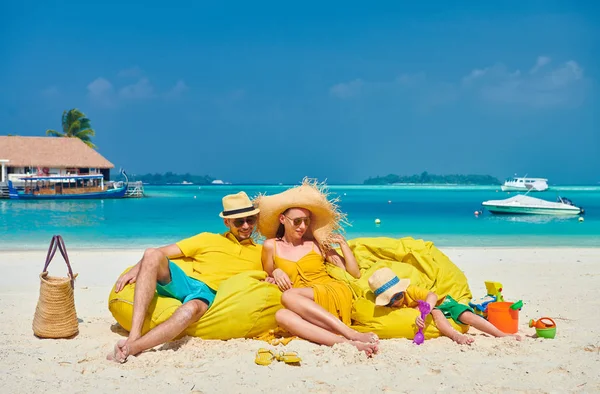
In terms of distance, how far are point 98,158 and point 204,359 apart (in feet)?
147

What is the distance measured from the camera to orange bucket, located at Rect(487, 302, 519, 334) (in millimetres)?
4484

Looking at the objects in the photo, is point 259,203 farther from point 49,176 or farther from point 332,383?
point 49,176

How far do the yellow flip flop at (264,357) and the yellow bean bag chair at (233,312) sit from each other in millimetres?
431

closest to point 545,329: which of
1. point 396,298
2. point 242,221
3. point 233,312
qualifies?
point 396,298

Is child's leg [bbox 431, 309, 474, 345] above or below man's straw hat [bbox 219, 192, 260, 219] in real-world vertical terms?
below

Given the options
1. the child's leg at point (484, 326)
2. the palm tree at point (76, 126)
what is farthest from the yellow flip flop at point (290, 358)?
the palm tree at point (76, 126)

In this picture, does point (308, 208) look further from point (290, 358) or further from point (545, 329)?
point (545, 329)

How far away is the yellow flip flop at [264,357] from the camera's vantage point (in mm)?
3677

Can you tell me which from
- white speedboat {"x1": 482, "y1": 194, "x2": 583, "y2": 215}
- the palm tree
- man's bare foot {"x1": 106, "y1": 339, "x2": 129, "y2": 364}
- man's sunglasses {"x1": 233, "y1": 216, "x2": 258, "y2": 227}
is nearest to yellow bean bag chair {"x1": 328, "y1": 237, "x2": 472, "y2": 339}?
man's sunglasses {"x1": 233, "y1": 216, "x2": 258, "y2": 227}

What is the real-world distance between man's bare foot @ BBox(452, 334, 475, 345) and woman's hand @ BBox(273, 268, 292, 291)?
51.2 inches

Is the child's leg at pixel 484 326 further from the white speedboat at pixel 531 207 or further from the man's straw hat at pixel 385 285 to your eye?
the white speedboat at pixel 531 207

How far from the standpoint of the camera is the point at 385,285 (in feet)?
14.1

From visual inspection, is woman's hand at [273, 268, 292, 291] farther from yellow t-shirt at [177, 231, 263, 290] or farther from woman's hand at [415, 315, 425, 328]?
woman's hand at [415, 315, 425, 328]

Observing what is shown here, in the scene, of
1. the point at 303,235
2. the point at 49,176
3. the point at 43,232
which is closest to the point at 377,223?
the point at 43,232
